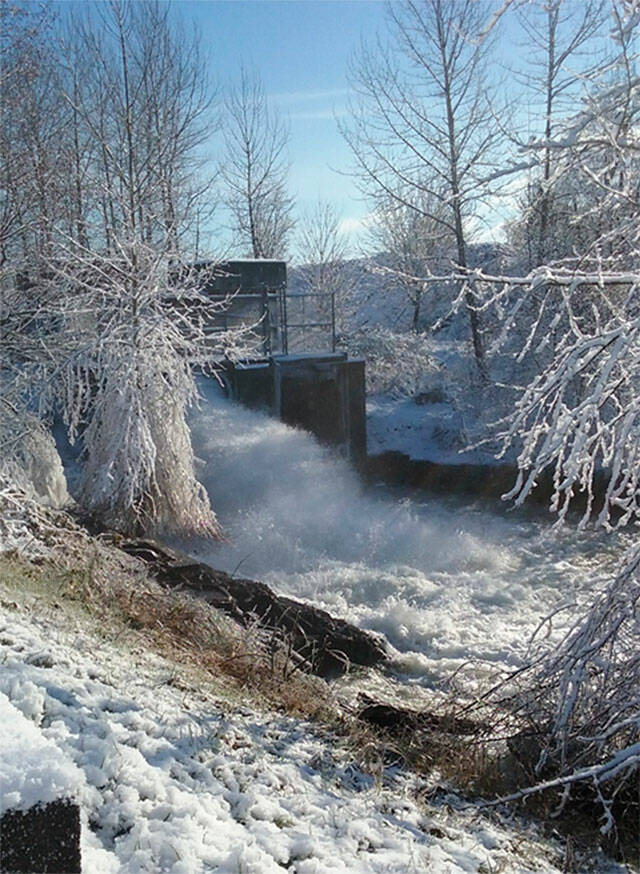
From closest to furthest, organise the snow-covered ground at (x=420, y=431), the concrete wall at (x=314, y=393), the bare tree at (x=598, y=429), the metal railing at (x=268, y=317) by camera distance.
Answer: the bare tree at (x=598, y=429) → the concrete wall at (x=314, y=393) → the metal railing at (x=268, y=317) → the snow-covered ground at (x=420, y=431)

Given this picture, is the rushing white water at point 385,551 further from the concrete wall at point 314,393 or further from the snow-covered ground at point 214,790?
the snow-covered ground at point 214,790

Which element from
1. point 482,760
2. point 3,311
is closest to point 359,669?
point 482,760

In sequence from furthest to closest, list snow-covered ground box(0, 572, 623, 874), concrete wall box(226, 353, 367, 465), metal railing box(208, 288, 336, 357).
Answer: metal railing box(208, 288, 336, 357) < concrete wall box(226, 353, 367, 465) < snow-covered ground box(0, 572, 623, 874)

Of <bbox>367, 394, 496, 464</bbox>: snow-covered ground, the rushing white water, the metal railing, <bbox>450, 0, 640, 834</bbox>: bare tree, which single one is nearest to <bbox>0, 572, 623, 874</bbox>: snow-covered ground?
<bbox>450, 0, 640, 834</bbox>: bare tree

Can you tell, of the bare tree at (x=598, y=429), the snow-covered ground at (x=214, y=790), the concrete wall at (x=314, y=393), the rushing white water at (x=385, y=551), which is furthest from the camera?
the concrete wall at (x=314, y=393)

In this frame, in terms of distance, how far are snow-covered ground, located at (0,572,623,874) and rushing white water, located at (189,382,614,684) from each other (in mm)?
3611

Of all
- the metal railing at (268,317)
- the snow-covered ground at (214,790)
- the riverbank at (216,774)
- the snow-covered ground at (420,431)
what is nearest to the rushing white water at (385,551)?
the metal railing at (268,317)

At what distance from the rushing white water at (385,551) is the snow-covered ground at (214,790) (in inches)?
142

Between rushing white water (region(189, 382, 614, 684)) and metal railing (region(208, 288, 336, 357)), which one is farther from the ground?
metal railing (region(208, 288, 336, 357))

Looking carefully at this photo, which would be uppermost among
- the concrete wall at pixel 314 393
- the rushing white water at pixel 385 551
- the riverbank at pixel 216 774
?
the concrete wall at pixel 314 393

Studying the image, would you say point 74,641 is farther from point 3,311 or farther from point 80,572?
point 3,311

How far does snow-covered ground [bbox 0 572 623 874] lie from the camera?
2986 mm

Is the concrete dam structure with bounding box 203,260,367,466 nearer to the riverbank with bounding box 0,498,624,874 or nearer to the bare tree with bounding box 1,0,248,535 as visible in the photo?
the bare tree with bounding box 1,0,248,535

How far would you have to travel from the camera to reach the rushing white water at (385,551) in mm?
9406
